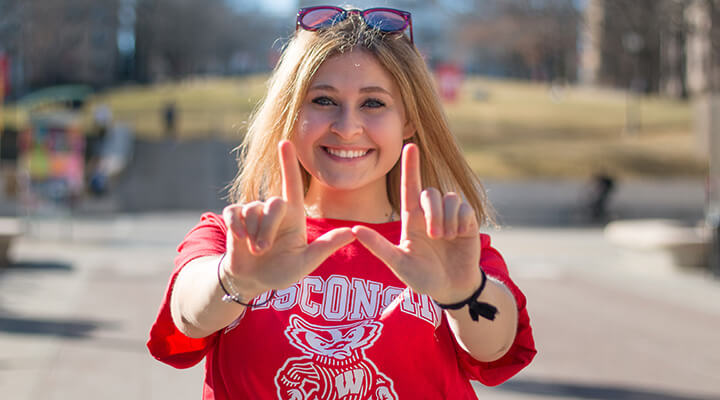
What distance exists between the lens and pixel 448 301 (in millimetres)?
1546

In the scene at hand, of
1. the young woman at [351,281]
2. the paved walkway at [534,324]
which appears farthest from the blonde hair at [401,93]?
the paved walkway at [534,324]

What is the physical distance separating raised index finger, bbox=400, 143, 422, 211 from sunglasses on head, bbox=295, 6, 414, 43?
52 cm

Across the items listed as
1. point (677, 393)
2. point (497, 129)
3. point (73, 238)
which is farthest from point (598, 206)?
point (677, 393)

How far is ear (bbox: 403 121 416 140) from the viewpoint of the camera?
6.45 ft

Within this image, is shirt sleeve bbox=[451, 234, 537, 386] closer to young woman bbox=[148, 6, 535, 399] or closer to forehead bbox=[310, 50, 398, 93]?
young woman bbox=[148, 6, 535, 399]

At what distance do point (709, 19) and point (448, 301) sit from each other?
19.5 meters

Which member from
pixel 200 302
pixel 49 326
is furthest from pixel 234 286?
pixel 49 326

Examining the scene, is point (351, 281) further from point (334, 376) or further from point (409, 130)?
point (409, 130)

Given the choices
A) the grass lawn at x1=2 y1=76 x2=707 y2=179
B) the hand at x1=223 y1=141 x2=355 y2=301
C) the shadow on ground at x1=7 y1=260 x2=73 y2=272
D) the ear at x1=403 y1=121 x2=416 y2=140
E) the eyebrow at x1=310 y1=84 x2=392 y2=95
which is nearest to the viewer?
the hand at x1=223 y1=141 x2=355 y2=301

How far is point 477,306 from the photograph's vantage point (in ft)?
5.18

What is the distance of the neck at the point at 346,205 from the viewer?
1.98 meters

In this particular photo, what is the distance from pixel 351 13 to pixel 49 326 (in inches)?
250

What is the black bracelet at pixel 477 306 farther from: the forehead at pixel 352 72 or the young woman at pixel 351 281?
the forehead at pixel 352 72

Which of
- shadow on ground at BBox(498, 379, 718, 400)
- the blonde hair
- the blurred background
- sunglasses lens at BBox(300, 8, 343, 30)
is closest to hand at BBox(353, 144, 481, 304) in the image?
the blonde hair
